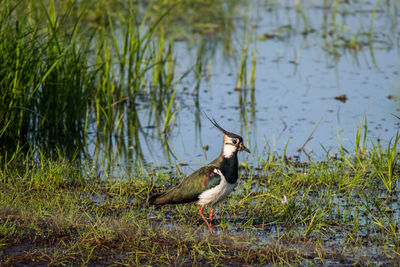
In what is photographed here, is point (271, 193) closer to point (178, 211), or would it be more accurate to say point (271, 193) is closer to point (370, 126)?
point (178, 211)

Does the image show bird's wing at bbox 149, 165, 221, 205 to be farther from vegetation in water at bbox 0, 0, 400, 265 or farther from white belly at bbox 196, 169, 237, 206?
vegetation in water at bbox 0, 0, 400, 265

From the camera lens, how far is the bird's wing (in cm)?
534

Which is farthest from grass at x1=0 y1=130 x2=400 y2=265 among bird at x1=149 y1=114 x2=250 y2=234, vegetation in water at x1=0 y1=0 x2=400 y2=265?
bird at x1=149 y1=114 x2=250 y2=234

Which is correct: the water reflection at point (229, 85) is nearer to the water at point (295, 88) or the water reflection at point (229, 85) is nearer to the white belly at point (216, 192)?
the water at point (295, 88)

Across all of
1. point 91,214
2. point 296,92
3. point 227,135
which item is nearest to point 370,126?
point 296,92

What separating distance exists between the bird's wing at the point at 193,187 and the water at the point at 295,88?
1.46 m

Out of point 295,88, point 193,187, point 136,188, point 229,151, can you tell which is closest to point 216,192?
point 193,187

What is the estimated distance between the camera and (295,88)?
957 centimetres

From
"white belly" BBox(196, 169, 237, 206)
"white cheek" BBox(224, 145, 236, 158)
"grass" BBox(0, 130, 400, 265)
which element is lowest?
"grass" BBox(0, 130, 400, 265)

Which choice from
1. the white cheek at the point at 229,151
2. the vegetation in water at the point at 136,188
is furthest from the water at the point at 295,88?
the white cheek at the point at 229,151

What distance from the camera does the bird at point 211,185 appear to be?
5324 millimetres

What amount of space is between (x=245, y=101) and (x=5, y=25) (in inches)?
129

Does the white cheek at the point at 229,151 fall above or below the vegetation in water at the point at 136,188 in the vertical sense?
above

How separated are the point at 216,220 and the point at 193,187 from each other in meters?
0.44
